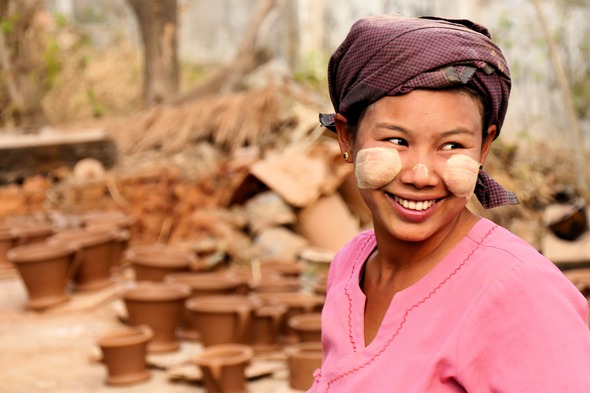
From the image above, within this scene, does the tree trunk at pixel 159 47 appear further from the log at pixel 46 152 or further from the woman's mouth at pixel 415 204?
the woman's mouth at pixel 415 204

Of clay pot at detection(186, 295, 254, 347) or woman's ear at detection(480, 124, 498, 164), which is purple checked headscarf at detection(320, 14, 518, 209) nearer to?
woman's ear at detection(480, 124, 498, 164)

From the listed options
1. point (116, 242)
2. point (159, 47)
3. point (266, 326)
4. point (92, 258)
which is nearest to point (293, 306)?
point (266, 326)

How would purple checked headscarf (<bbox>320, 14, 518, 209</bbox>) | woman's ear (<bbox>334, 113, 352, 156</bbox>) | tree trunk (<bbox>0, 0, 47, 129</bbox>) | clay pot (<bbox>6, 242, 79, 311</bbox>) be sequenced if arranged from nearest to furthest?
purple checked headscarf (<bbox>320, 14, 518, 209</bbox>), woman's ear (<bbox>334, 113, 352, 156</bbox>), clay pot (<bbox>6, 242, 79, 311</bbox>), tree trunk (<bbox>0, 0, 47, 129</bbox>)

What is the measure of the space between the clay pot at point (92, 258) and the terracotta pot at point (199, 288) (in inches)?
36.5

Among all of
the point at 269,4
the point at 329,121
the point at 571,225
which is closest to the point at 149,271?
the point at 571,225

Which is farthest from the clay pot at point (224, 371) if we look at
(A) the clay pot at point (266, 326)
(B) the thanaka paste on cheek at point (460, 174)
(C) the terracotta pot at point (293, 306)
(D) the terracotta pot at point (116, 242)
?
(B) the thanaka paste on cheek at point (460, 174)

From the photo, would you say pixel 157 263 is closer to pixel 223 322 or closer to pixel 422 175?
pixel 223 322

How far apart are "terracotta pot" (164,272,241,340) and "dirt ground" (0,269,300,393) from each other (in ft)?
0.25

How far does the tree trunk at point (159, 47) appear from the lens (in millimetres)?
12633

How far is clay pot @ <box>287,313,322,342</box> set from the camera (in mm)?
4996

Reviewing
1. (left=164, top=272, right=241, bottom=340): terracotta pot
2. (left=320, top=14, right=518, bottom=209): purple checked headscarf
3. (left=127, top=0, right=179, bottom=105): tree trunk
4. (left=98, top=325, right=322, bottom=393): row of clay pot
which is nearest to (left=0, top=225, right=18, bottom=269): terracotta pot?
(left=164, top=272, right=241, bottom=340): terracotta pot

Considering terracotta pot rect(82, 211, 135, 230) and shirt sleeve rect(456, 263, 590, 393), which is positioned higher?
shirt sleeve rect(456, 263, 590, 393)

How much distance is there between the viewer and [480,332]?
61.6 inches

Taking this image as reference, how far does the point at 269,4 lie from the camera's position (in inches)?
503
